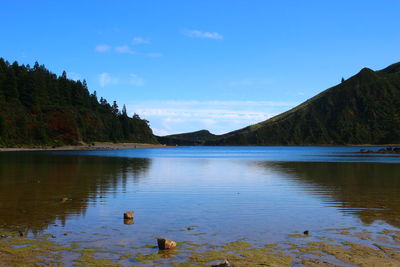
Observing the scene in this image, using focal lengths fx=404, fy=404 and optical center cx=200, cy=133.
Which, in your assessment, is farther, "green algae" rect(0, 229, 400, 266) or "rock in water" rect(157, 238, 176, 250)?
"rock in water" rect(157, 238, 176, 250)

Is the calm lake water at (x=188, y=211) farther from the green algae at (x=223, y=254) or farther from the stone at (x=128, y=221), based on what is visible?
the green algae at (x=223, y=254)

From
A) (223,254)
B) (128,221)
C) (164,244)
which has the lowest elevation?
(223,254)

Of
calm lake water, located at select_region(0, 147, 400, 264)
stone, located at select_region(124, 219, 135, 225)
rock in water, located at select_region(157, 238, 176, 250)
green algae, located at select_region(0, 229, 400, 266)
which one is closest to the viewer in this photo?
green algae, located at select_region(0, 229, 400, 266)

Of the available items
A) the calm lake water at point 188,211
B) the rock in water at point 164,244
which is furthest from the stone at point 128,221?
the rock in water at point 164,244

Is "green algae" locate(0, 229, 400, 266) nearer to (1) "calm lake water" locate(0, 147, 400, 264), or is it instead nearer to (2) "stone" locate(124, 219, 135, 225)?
(1) "calm lake water" locate(0, 147, 400, 264)

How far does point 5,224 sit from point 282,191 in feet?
67.4

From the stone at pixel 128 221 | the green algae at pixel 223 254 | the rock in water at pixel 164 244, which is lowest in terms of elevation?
the green algae at pixel 223 254

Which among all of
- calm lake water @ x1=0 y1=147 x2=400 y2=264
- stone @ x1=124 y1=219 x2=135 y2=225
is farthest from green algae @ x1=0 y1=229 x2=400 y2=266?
stone @ x1=124 y1=219 x2=135 y2=225

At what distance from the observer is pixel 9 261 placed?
1191 centimetres

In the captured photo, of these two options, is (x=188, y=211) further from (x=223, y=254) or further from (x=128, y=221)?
(x=223, y=254)

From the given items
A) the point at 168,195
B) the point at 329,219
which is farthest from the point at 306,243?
the point at 168,195

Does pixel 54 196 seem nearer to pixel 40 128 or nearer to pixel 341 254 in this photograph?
pixel 341 254

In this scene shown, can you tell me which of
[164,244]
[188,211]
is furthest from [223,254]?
[188,211]

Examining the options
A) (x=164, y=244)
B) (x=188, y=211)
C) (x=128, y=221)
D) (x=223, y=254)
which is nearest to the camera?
(x=223, y=254)
